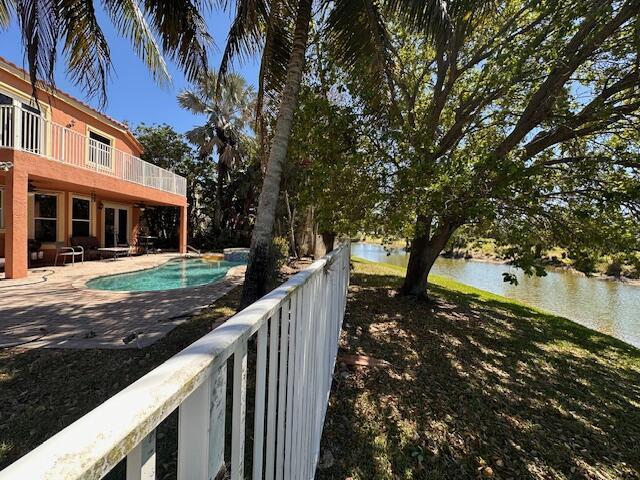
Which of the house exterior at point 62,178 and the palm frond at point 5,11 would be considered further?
the house exterior at point 62,178

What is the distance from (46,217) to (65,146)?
158 inches

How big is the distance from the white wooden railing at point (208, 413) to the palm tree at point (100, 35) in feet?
21.1

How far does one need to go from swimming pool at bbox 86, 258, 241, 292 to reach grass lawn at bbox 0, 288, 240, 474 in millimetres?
4812

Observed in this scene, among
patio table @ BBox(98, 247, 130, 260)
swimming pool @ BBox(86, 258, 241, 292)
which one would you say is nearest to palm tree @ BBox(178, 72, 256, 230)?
patio table @ BBox(98, 247, 130, 260)

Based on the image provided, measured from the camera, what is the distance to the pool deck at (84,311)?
5.02 m

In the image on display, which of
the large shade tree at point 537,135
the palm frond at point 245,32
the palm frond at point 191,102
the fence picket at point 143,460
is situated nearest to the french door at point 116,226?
the palm frond at point 191,102

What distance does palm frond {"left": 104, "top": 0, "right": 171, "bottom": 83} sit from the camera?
6.71m

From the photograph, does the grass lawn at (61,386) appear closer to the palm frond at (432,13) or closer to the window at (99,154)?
the palm frond at (432,13)

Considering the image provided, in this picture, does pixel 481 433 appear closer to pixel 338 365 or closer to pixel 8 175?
pixel 338 365

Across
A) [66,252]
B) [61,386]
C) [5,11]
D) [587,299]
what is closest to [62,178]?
[66,252]

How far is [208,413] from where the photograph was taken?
88 centimetres

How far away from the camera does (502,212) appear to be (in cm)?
625

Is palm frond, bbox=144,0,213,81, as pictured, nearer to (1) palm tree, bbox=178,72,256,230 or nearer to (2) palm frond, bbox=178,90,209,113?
(1) palm tree, bbox=178,72,256,230

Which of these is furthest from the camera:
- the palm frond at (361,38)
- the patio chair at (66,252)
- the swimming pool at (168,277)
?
the patio chair at (66,252)
